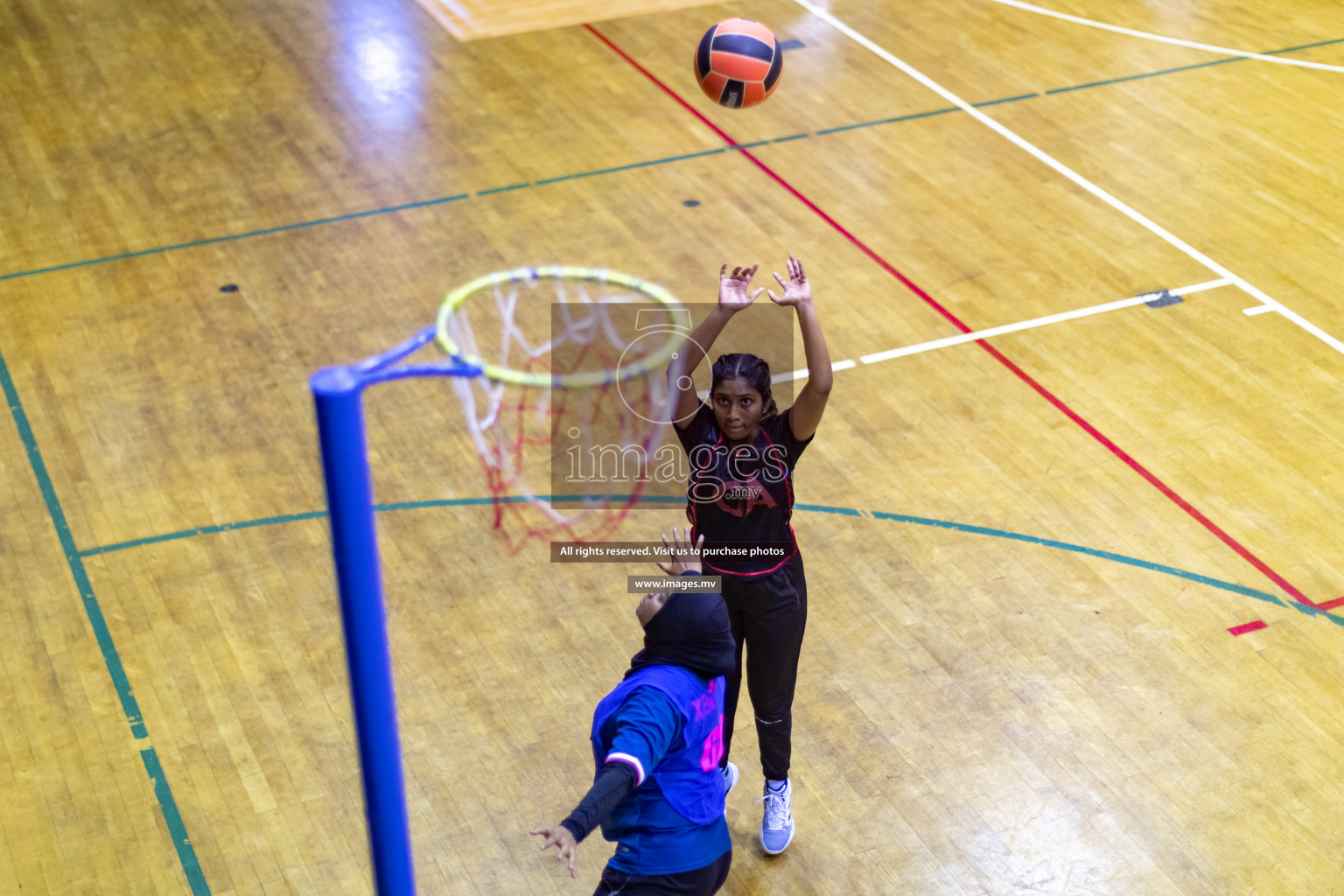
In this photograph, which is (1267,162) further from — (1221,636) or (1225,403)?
(1221,636)

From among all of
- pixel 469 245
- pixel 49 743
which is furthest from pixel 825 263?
pixel 49 743

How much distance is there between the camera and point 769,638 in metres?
4.68

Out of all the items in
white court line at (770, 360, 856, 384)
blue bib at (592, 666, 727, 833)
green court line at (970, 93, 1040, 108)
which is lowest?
white court line at (770, 360, 856, 384)

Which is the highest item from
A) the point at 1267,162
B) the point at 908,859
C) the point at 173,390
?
the point at 1267,162

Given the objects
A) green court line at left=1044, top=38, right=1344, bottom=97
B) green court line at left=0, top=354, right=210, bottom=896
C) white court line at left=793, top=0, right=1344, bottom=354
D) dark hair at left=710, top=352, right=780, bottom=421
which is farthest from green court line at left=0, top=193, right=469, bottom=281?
dark hair at left=710, top=352, right=780, bottom=421

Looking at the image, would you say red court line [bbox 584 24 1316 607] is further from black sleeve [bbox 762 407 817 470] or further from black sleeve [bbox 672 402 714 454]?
black sleeve [bbox 672 402 714 454]

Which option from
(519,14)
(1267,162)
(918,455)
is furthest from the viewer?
(519,14)

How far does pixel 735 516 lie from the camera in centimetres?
454

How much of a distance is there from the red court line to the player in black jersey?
287cm

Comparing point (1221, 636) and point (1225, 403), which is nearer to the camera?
point (1221, 636)

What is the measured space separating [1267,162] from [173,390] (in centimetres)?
751

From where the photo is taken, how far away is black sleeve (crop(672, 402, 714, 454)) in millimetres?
4527

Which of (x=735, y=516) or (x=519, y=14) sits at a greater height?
(x=735, y=516)

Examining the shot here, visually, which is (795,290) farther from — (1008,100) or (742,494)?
(1008,100)
